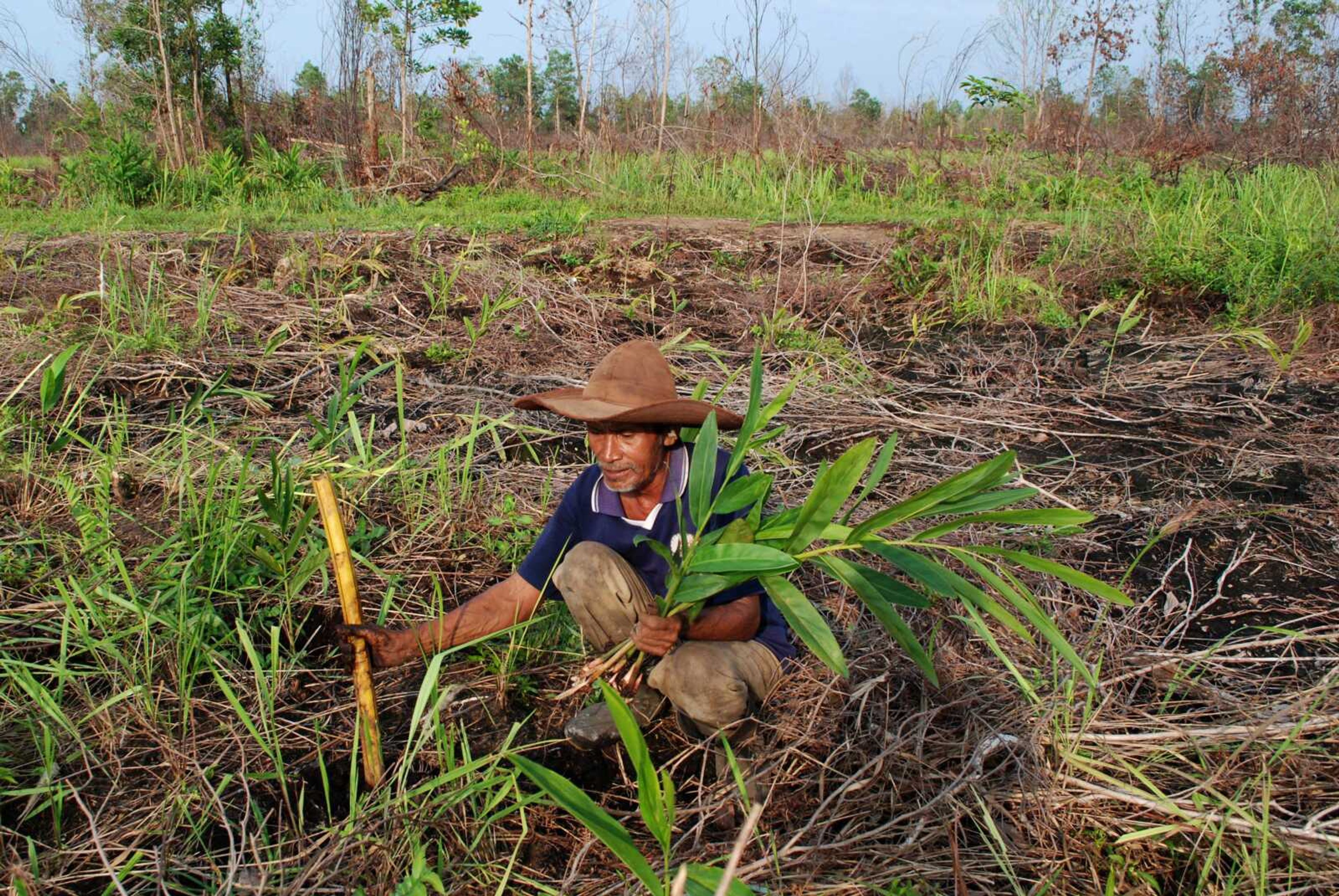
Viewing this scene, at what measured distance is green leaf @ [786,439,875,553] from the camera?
121 cm

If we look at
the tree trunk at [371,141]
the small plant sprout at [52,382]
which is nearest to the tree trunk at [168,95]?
the tree trunk at [371,141]

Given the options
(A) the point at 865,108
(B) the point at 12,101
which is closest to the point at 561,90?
(A) the point at 865,108

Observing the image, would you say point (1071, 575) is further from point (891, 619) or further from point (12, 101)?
point (12, 101)

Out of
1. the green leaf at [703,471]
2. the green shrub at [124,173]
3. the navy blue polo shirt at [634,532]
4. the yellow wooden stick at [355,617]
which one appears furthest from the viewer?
the green shrub at [124,173]

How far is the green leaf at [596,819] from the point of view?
0.94 m

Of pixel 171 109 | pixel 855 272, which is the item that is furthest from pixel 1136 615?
pixel 171 109

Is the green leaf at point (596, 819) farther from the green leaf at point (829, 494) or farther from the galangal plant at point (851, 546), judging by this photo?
the green leaf at point (829, 494)

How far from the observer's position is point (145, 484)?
8.06 feet

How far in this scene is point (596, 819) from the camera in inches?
37.4

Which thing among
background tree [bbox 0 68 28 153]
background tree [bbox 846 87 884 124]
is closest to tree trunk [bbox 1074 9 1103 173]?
background tree [bbox 846 87 884 124]

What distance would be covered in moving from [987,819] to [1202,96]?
11.6 metres

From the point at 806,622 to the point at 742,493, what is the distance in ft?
0.87

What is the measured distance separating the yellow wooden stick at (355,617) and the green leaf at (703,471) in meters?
0.53

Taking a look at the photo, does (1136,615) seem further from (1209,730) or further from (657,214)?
(657,214)
